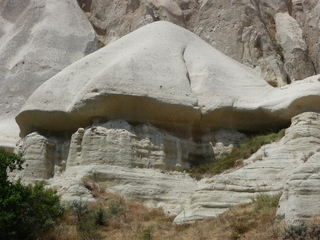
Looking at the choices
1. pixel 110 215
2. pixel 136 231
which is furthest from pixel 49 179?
pixel 136 231

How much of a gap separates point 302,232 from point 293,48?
2285 cm

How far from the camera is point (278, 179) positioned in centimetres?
1533

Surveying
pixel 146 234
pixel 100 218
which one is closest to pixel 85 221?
pixel 100 218

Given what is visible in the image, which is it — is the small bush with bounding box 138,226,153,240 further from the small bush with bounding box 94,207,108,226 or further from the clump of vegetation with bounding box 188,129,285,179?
the clump of vegetation with bounding box 188,129,285,179

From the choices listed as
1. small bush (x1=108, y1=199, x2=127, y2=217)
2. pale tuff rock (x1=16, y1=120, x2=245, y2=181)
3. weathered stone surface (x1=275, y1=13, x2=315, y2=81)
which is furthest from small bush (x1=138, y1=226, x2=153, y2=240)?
weathered stone surface (x1=275, y1=13, x2=315, y2=81)

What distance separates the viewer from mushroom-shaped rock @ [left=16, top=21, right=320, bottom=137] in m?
18.9

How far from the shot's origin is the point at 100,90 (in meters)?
18.8

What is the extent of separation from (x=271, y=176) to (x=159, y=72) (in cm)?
656

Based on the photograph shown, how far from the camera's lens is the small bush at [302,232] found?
10023mm

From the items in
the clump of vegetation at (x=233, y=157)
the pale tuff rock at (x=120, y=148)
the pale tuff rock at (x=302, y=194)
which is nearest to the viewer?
the pale tuff rock at (x=302, y=194)

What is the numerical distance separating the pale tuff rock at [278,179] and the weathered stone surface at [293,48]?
1271cm

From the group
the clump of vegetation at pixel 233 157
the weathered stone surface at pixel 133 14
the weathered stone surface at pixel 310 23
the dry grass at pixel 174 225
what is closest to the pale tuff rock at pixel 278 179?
the clump of vegetation at pixel 233 157

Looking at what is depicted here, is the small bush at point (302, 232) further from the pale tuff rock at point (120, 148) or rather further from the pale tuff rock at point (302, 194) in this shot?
the pale tuff rock at point (120, 148)

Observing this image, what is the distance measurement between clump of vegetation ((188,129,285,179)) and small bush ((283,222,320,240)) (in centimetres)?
779
